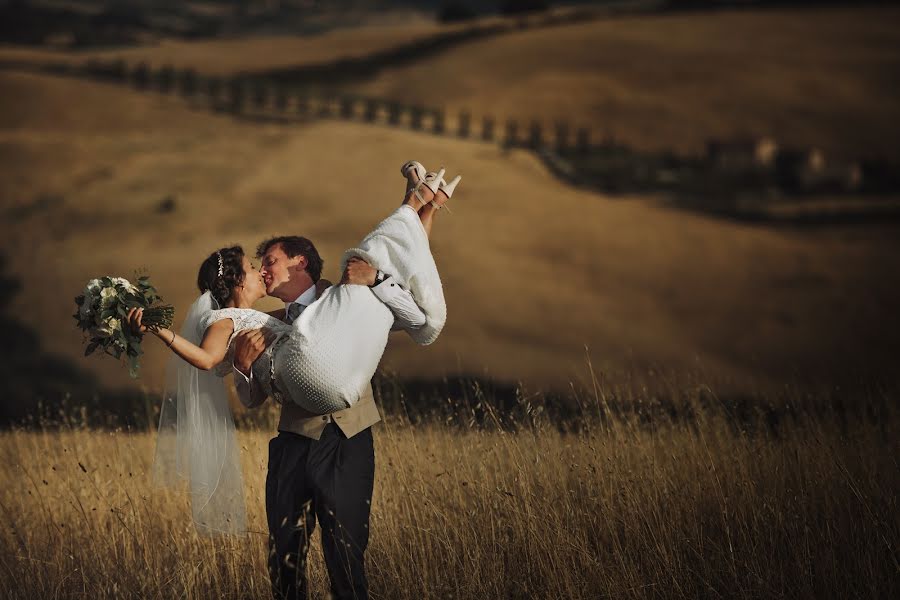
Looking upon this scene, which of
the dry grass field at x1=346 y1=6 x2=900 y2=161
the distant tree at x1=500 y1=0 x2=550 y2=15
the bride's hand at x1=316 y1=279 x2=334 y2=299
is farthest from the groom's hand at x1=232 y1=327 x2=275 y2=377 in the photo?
the distant tree at x1=500 y1=0 x2=550 y2=15

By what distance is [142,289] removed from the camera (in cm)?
459

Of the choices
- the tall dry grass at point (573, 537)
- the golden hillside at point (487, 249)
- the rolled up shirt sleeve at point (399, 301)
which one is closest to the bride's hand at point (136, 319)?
the rolled up shirt sleeve at point (399, 301)

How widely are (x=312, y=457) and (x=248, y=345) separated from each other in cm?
50

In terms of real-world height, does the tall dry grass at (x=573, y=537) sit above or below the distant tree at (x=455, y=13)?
below

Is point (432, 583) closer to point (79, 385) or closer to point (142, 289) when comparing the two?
point (142, 289)

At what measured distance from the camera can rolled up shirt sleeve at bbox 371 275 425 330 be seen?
4.55 m

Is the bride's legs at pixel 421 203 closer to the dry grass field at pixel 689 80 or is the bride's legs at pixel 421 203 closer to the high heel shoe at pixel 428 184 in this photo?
the high heel shoe at pixel 428 184

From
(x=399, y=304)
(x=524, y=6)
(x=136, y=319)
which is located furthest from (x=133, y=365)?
(x=524, y=6)

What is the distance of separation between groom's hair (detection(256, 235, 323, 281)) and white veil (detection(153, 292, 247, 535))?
42cm

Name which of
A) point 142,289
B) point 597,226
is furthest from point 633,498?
point 597,226

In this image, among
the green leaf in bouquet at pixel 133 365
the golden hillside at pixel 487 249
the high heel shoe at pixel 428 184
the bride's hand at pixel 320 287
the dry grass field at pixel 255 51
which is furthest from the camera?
the dry grass field at pixel 255 51

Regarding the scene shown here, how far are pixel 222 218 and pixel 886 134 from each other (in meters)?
26.7

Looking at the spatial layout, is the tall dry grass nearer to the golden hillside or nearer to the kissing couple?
the kissing couple

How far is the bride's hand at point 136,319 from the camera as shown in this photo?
178 inches
